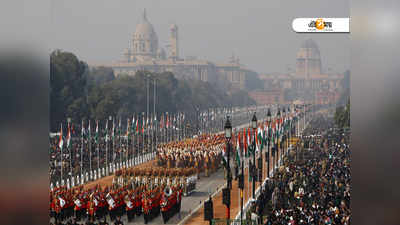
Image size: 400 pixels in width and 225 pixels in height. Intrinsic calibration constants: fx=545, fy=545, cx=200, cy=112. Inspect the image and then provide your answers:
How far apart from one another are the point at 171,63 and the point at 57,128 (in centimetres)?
679

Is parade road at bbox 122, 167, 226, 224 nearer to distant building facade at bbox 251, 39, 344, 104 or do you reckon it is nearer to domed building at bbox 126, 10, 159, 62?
distant building facade at bbox 251, 39, 344, 104

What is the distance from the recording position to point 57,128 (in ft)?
69.1

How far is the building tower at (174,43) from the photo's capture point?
561 inches

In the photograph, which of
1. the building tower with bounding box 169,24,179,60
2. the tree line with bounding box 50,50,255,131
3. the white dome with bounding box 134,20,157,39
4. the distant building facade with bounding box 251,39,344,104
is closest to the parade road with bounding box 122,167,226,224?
the tree line with bounding box 50,50,255,131

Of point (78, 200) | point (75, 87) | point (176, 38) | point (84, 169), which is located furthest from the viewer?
point (75, 87)

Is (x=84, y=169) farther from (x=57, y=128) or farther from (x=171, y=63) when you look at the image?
(x=171, y=63)

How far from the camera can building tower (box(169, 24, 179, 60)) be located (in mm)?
14242

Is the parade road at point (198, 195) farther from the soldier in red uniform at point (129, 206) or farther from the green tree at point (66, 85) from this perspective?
the green tree at point (66, 85)

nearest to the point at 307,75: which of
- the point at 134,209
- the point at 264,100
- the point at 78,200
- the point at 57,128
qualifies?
the point at 264,100

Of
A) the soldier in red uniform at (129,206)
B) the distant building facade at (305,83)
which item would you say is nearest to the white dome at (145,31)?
the distant building facade at (305,83)

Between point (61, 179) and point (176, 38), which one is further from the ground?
point (176, 38)

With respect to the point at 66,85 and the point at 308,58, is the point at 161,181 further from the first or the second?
the point at 66,85
